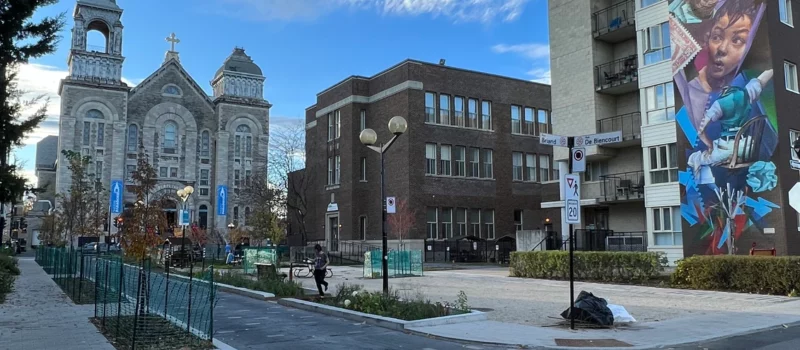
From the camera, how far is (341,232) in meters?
49.8

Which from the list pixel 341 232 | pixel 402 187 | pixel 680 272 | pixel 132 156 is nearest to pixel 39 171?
pixel 132 156

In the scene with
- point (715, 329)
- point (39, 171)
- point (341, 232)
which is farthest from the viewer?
point (39, 171)

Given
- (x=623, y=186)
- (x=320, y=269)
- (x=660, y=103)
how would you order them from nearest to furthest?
(x=320, y=269) → (x=660, y=103) → (x=623, y=186)

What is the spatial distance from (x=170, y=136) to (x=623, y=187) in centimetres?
6107

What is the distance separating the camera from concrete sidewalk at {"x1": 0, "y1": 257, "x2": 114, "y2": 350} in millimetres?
10367

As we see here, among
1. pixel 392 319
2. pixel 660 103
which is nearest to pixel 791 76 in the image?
pixel 660 103

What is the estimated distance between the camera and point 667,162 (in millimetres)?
29812

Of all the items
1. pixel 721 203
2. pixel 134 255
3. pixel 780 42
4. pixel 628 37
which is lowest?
pixel 134 255

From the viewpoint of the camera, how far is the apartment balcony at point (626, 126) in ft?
106

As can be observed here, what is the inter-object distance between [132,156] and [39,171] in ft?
150

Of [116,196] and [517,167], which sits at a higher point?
[517,167]

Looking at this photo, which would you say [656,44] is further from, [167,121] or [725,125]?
[167,121]

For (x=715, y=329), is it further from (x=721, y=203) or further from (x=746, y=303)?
(x=721, y=203)

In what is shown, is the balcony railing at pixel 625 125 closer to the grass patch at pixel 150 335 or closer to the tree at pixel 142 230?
the tree at pixel 142 230
